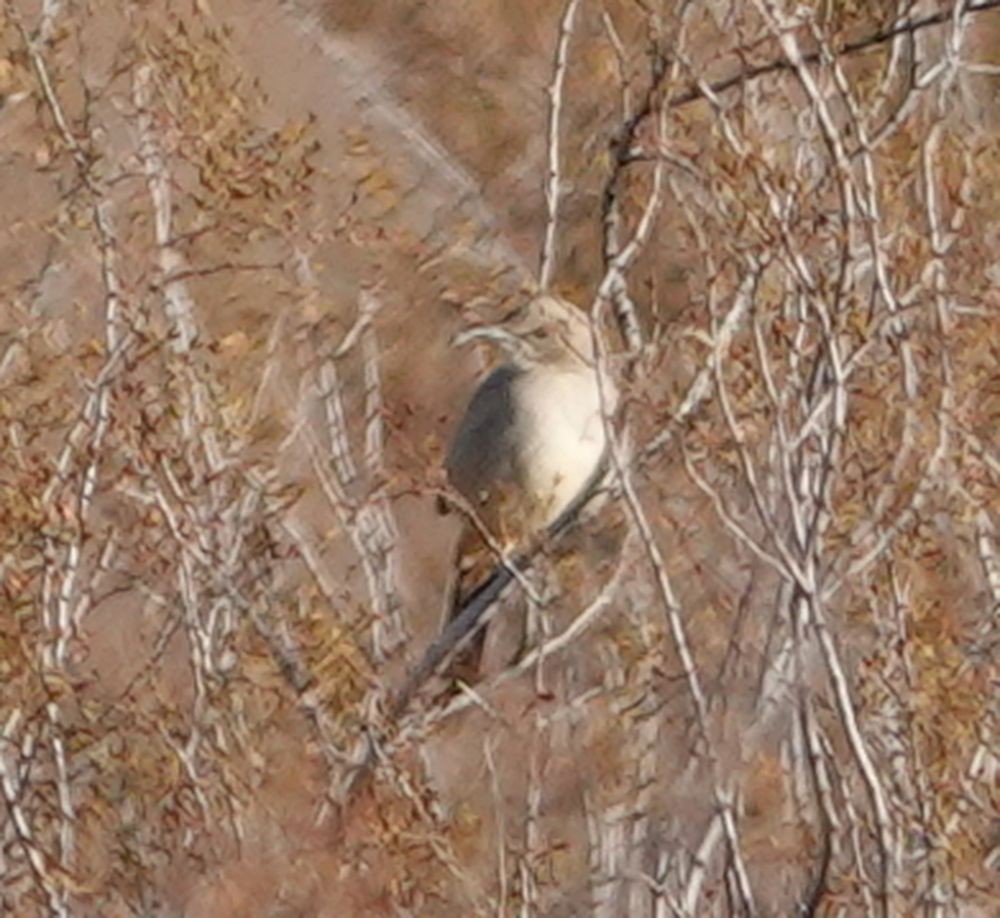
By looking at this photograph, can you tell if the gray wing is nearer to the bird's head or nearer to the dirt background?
the bird's head

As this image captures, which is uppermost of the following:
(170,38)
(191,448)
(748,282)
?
(170,38)

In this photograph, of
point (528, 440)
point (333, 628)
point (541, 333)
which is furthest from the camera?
point (541, 333)

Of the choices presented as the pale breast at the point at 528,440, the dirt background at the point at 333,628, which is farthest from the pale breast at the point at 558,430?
the dirt background at the point at 333,628

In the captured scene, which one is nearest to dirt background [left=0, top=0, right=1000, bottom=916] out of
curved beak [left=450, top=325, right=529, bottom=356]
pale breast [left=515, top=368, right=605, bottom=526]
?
pale breast [left=515, top=368, right=605, bottom=526]

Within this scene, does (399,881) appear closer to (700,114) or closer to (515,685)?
(515,685)

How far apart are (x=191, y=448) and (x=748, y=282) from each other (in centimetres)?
134

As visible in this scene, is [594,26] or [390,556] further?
[594,26]

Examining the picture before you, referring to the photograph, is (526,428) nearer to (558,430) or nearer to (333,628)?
(558,430)

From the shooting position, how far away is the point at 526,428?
8023 mm

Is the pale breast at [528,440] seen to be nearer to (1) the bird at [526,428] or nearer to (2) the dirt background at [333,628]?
(1) the bird at [526,428]

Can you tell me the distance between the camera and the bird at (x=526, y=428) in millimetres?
7727

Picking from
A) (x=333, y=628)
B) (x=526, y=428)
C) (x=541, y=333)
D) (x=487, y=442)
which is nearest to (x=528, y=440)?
(x=526, y=428)

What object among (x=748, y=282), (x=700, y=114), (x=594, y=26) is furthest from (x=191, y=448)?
(x=594, y=26)

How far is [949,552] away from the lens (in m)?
7.34
